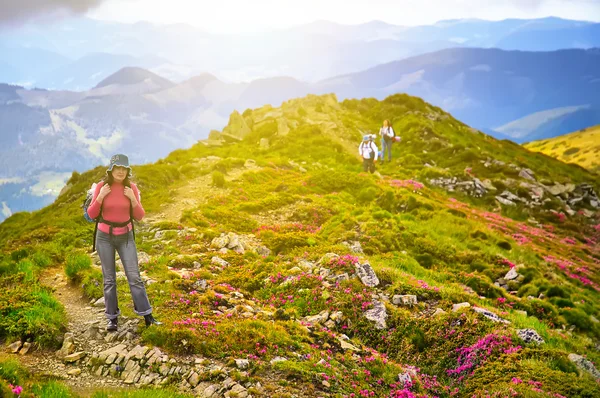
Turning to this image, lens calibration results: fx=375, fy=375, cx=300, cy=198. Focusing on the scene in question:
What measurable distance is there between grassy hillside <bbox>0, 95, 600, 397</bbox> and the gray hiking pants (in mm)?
831

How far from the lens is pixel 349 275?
12.9 meters

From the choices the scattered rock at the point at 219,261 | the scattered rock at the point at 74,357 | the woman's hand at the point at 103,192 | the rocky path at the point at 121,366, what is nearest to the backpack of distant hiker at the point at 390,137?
the scattered rock at the point at 219,261

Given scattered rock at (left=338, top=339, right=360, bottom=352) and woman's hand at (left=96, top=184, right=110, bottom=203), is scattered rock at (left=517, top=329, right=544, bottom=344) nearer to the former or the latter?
scattered rock at (left=338, top=339, right=360, bottom=352)

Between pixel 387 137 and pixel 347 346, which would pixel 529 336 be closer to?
pixel 347 346

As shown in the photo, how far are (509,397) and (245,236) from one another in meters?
12.1

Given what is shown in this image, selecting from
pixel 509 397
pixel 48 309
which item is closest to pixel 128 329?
pixel 48 309

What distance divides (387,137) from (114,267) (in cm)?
3096

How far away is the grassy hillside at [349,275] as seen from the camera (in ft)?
28.7

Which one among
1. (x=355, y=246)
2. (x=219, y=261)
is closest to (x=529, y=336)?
(x=355, y=246)

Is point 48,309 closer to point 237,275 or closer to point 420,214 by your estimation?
point 237,275

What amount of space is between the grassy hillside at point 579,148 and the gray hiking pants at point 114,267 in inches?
4220

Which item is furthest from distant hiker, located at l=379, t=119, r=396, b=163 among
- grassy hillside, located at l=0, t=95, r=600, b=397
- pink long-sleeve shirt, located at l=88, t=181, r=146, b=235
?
pink long-sleeve shirt, located at l=88, t=181, r=146, b=235

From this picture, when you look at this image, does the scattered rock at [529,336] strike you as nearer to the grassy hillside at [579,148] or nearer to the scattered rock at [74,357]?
the scattered rock at [74,357]

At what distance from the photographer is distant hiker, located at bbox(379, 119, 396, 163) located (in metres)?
35.2
